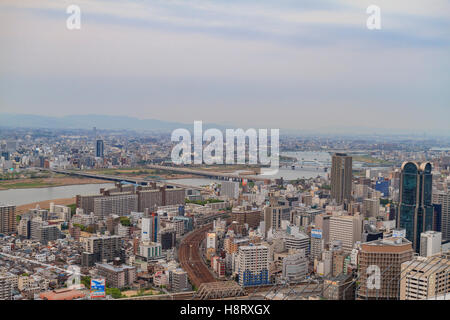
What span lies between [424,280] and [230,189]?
3795 mm

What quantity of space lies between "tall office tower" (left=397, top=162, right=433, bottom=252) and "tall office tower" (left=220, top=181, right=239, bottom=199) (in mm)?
2073

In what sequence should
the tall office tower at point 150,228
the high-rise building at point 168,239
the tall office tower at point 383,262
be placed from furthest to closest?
the tall office tower at point 150,228 → the high-rise building at point 168,239 → the tall office tower at point 383,262

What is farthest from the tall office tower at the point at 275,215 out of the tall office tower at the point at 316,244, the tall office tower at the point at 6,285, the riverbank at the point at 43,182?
the tall office tower at the point at 6,285

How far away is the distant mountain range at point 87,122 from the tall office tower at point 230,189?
6.67 feet

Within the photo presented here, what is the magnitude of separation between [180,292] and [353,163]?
305 centimetres

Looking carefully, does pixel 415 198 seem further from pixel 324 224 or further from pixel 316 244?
pixel 316 244

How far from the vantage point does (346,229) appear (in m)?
4.93

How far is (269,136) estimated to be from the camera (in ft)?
13.5

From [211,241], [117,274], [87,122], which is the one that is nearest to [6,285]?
[117,274]

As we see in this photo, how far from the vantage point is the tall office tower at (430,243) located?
3.90 meters

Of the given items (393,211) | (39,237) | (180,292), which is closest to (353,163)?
(393,211)

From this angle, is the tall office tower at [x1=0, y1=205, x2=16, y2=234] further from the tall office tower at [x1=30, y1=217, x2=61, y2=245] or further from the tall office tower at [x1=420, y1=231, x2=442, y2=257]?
the tall office tower at [x1=420, y1=231, x2=442, y2=257]

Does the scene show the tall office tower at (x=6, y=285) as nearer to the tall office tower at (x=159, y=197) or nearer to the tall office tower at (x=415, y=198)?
the tall office tower at (x=159, y=197)

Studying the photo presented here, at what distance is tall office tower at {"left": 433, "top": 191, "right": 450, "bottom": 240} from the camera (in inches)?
170
